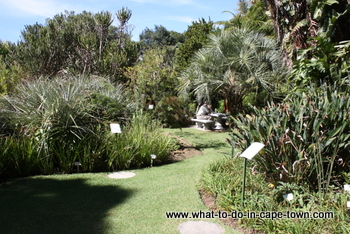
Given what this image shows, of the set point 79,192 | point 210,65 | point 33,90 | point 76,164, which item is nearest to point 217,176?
point 79,192

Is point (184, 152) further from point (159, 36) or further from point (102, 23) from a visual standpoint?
point (159, 36)

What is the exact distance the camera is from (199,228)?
3.48 metres

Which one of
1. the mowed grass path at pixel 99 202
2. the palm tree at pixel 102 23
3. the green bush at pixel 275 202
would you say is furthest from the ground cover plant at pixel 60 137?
the palm tree at pixel 102 23

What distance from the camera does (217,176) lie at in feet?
15.8

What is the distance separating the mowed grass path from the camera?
3.53 meters

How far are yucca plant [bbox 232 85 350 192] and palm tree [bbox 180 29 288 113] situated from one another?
6.81m

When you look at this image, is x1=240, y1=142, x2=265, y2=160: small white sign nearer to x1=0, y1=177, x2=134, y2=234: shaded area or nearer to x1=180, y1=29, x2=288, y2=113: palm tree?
x1=0, y1=177, x2=134, y2=234: shaded area

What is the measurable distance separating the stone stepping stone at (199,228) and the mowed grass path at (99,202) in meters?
0.09

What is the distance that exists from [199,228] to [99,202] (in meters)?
1.64

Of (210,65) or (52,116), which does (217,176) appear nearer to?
(52,116)

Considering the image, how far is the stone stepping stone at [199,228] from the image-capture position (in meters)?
3.40

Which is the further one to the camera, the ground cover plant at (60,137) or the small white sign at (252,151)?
the ground cover plant at (60,137)

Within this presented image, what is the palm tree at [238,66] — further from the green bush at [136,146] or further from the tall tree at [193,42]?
the tall tree at [193,42]

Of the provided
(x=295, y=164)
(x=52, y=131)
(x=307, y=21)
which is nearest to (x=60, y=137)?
(x=52, y=131)
